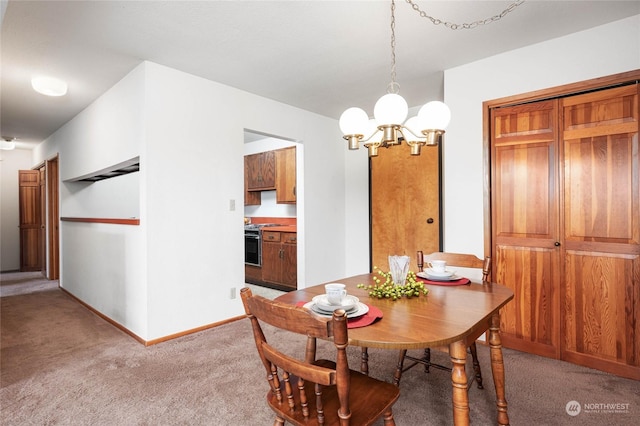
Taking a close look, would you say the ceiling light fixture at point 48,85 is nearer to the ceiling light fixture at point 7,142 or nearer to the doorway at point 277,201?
the doorway at point 277,201

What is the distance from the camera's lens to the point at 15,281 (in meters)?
5.48

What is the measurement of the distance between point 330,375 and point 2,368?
282cm

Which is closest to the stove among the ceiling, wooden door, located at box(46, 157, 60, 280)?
the ceiling

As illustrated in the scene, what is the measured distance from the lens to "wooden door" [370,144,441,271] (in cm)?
395

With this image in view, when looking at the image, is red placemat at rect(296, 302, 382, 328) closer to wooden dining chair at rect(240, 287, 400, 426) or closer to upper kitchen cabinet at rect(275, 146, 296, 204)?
wooden dining chair at rect(240, 287, 400, 426)

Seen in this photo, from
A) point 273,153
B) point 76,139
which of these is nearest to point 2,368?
point 76,139

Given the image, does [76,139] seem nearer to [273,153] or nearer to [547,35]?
[273,153]

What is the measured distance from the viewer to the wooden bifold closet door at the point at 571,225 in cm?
222

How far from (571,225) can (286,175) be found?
359 cm

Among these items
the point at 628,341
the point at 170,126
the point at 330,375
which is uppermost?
the point at 170,126

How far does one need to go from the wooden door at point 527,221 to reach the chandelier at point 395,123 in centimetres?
88

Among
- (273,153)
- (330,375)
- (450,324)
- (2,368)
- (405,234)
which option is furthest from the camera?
(273,153)

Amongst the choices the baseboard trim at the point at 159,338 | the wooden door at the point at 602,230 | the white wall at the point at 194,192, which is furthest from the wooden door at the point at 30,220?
the wooden door at the point at 602,230

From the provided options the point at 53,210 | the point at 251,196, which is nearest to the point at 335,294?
the point at 251,196
